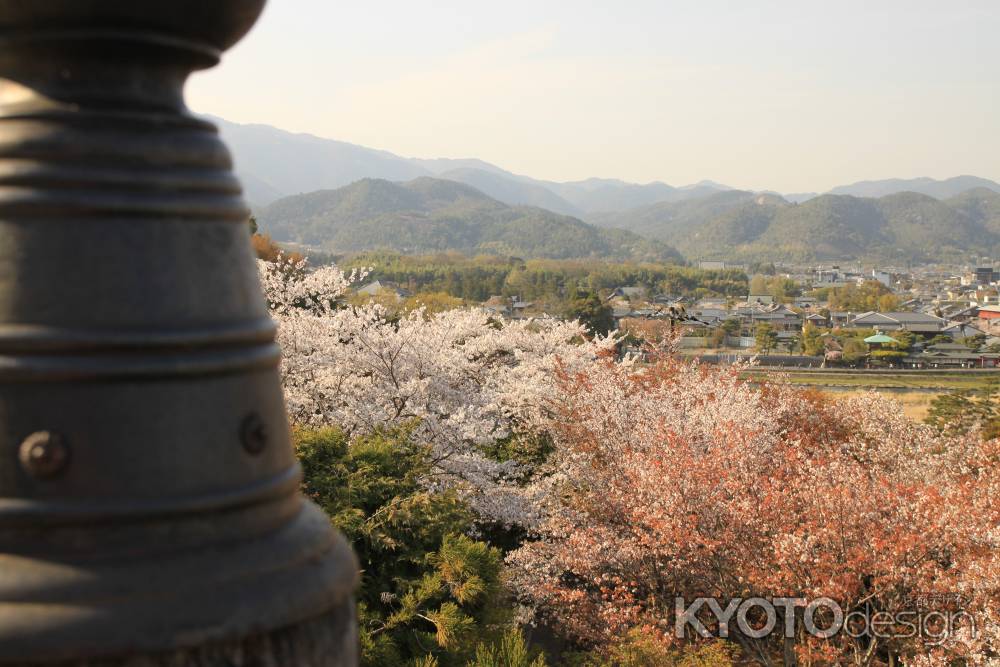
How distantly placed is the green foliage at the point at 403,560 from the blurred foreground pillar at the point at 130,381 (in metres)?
5.72

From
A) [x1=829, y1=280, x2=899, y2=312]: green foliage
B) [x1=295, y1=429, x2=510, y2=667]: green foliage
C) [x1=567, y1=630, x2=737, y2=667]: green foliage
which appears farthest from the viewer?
[x1=829, y1=280, x2=899, y2=312]: green foliage

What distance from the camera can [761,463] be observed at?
41.8 feet

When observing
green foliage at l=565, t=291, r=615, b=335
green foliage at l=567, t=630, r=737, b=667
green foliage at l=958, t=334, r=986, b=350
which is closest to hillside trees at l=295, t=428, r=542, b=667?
green foliage at l=567, t=630, r=737, b=667

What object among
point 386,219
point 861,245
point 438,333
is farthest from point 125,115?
point 861,245

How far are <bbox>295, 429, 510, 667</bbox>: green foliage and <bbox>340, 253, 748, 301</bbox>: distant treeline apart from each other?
212ft

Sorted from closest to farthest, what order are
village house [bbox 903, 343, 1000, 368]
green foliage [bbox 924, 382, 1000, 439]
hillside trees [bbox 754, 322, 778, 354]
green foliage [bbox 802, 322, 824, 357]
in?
green foliage [bbox 924, 382, 1000, 439] < village house [bbox 903, 343, 1000, 368] < green foliage [bbox 802, 322, 824, 357] < hillside trees [bbox 754, 322, 778, 354]

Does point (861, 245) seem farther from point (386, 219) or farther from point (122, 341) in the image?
point (122, 341)

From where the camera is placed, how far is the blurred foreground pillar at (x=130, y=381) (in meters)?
1.27

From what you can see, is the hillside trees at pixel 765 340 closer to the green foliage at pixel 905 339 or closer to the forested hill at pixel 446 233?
the green foliage at pixel 905 339

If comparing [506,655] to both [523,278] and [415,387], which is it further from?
[523,278]

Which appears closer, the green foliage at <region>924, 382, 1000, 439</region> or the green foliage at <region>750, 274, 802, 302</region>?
the green foliage at <region>924, 382, 1000, 439</region>

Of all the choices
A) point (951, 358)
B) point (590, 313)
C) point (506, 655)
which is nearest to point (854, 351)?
point (951, 358)

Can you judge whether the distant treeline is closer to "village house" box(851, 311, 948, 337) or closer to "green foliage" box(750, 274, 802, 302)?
"green foliage" box(750, 274, 802, 302)

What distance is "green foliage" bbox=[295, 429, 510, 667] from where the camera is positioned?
7.03 meters
